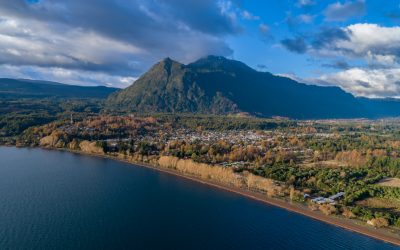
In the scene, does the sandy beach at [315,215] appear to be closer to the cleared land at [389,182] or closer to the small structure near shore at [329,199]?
the small structure near shore at [329,199]

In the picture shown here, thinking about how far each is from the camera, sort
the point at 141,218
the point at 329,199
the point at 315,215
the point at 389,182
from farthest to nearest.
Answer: the point at 389,182 → the point at 329,199 → the point at 315,215 → the point at 141,218

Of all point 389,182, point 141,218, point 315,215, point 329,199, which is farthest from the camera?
point 389,182

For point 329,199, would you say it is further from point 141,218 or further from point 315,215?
point 141,218

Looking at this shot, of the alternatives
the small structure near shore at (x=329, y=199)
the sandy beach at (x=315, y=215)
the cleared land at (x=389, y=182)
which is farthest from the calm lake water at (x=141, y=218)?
the cleared land at (x=389, y=182)

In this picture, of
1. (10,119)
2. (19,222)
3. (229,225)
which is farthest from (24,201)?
(10,119)

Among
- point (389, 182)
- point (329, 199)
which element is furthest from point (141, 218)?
point (389, 182)

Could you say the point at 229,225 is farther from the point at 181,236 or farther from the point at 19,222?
the point at 19,222

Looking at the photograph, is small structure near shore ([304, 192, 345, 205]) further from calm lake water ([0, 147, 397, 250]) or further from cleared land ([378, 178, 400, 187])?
cleared land ([378, 178, 400, 187])

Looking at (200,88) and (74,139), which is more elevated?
(200,88)
